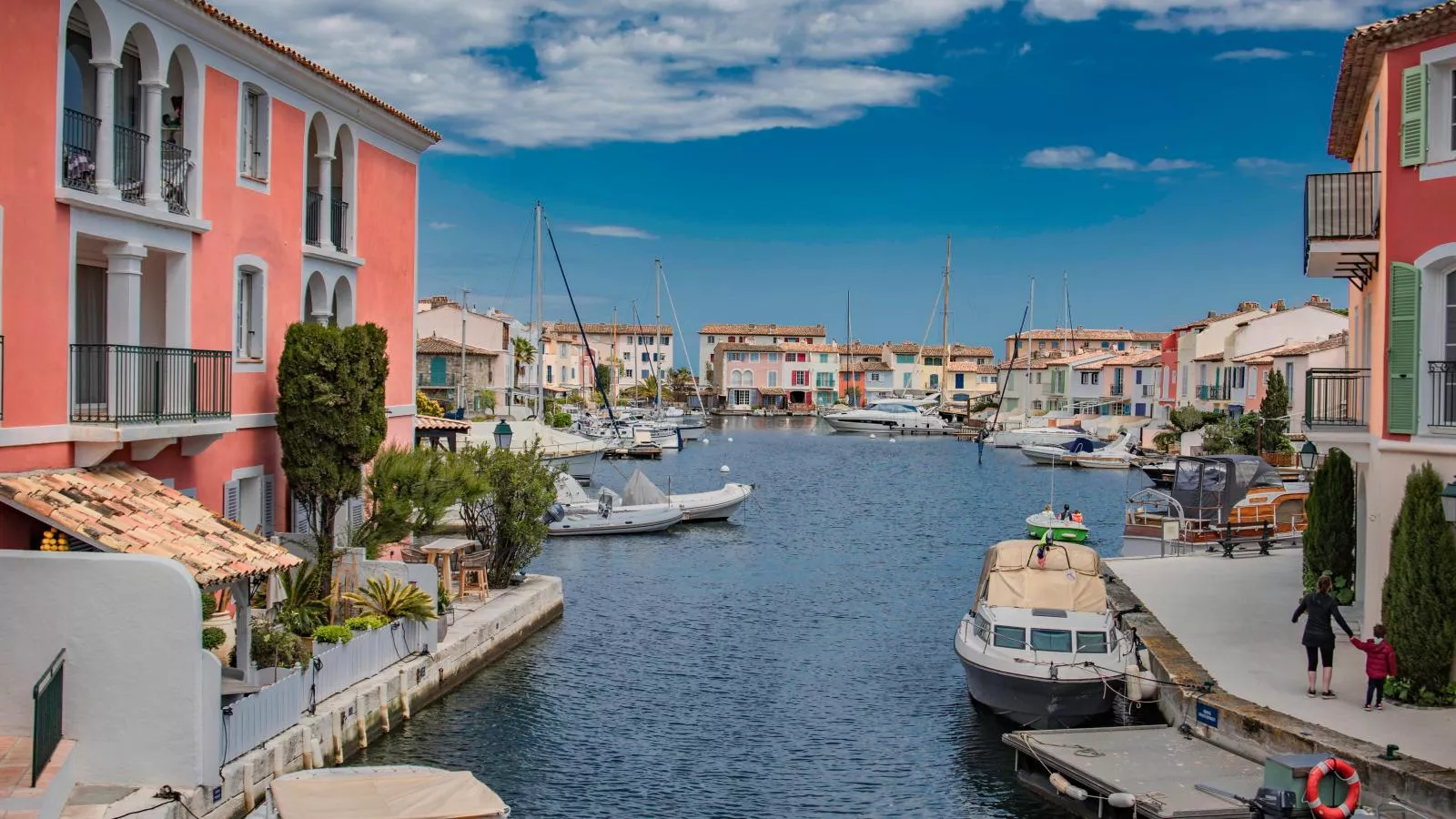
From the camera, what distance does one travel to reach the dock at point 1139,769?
15.6 metres

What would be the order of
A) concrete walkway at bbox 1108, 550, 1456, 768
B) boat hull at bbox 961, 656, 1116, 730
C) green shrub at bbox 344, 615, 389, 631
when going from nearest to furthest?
1. concrete walkway at bbox 1108, 550, 1456, 768
2. green shrub at bbox 344, 615, 389, 631
3. boat hull at bbox 961, 656, 1116, 730

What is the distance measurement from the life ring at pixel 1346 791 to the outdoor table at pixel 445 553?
1651 centimetres

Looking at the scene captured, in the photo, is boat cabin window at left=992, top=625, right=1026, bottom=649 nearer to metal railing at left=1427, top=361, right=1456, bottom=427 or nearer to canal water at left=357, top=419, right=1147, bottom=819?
canal water at left=357, top=419, right=1147, bottom=819

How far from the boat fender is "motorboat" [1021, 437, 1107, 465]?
222 ft

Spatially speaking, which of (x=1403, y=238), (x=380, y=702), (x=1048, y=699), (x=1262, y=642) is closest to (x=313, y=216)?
(x=380, y=702)

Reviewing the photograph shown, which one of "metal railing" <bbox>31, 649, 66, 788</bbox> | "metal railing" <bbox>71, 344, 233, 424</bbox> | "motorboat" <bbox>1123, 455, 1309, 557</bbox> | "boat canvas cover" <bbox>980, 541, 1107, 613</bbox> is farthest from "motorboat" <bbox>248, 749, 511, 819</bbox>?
"motorboat" <bbox>1123, 455, 1309, 557</bbox>

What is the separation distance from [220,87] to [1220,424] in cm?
5802

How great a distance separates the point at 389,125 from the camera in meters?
27.6

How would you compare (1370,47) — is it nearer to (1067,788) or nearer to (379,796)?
(1067,788)

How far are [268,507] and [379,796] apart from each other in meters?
10.9

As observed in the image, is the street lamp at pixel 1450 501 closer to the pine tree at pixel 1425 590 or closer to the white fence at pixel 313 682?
the pine tree at pixel 1425 590

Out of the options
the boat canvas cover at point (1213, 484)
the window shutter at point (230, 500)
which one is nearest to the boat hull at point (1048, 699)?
the window shutter at point (230, 500)

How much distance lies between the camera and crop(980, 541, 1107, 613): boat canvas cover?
74.5 ft

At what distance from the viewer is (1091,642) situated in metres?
21.3
